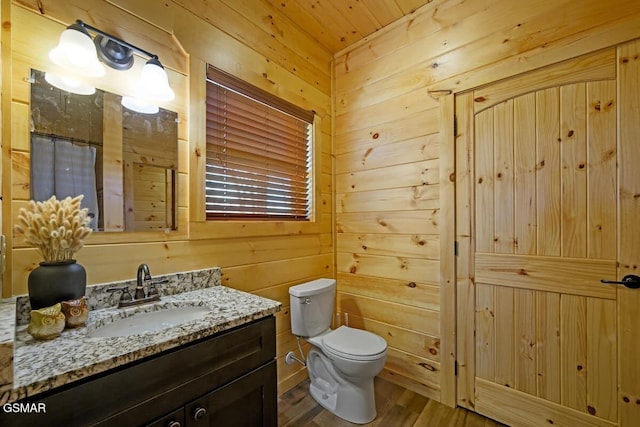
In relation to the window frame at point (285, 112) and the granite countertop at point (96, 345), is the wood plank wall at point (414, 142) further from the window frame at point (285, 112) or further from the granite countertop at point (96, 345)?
the granite countertop at point (96, 345)

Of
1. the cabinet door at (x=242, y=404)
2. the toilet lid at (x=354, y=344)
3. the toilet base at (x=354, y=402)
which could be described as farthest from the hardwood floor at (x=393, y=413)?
the cabinet door at (x=242, y=404)

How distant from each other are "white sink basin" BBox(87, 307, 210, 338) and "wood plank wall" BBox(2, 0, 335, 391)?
0.22 metres

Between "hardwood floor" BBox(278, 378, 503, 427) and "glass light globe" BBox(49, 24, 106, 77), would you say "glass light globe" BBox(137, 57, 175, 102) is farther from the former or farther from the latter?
"hardwood floor" BBox(278, 378, 503, 427)

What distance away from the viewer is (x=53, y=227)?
38.3 inches

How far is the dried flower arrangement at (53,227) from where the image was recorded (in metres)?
0.96

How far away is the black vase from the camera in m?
0.94

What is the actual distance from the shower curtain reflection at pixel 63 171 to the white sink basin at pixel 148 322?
42 centimetres

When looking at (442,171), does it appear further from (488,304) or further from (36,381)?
(36,381)

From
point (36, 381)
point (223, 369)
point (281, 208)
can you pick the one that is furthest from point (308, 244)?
point (36, 381)

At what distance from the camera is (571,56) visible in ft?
4.80

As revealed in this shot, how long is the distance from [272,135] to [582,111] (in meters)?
1.77

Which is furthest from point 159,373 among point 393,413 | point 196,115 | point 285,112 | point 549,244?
point 549,244

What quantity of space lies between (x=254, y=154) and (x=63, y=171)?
98 centimetres

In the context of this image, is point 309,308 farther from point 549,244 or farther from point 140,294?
point 549,244
